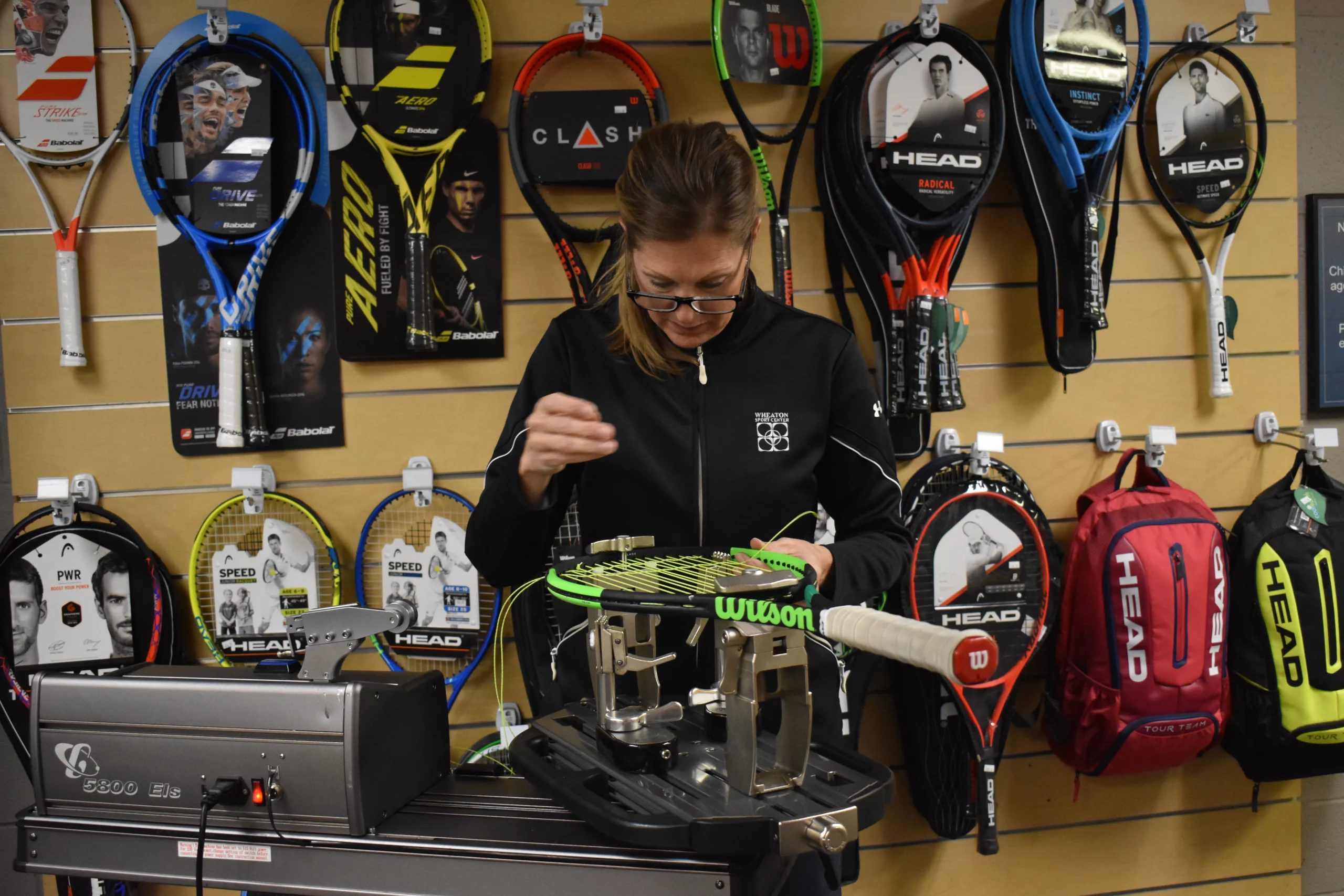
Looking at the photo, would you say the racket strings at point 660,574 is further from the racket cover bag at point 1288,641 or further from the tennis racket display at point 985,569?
the racket cover bag at point 1288,641

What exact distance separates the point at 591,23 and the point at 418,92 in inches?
18.5

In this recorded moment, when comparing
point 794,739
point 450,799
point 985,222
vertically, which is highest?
point 985,222

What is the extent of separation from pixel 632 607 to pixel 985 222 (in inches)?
74.8

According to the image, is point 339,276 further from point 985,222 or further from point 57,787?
point 985,222

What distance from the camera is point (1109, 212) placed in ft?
7.91

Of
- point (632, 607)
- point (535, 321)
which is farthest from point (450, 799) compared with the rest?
point (535, 321)

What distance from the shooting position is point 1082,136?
223 cm

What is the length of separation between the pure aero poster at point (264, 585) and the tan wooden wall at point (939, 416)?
106 mm

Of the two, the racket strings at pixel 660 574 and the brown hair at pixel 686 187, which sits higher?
the brown hair at pixel 686 187

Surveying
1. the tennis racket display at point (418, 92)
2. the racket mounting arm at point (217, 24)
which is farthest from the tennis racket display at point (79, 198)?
the tennis racket display at point (418, 92)

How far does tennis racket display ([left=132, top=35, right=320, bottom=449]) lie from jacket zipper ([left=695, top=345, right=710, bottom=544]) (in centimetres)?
124

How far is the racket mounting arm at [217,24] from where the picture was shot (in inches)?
79.7

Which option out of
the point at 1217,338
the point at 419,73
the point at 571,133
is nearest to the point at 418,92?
the point at 419,73

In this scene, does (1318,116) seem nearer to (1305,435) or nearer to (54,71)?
(1305,435)
